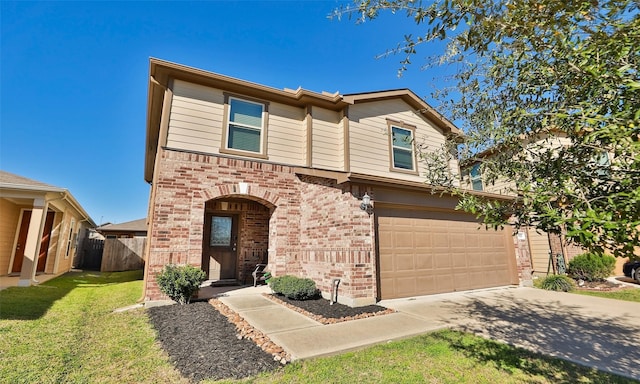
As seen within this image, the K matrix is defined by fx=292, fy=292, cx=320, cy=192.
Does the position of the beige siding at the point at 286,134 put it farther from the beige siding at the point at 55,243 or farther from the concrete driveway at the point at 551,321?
the beige siding at the point at 55,243

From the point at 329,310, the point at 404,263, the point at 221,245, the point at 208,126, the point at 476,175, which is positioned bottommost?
the point at 329,310

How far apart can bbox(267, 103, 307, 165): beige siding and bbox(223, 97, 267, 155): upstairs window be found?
278 mm

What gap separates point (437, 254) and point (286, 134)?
584cm

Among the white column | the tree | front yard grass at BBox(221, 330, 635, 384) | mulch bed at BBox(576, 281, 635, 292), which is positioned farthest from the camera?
mulch bed at BBox(576, 281, 635, 292)

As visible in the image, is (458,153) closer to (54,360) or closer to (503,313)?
(503,313)

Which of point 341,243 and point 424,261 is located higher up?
point 341,243

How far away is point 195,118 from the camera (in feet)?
27.0

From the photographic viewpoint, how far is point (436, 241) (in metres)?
8.19

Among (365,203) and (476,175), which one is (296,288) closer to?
(365,203)

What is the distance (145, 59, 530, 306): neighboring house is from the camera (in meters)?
7.10

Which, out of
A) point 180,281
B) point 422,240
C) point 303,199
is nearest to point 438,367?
point 422,240

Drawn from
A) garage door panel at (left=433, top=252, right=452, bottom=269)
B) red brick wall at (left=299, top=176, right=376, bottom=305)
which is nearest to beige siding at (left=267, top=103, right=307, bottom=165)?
red brick wall at (left=299, top=176, right=376, bottom=305)

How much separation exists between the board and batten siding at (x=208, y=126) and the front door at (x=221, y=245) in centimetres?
272

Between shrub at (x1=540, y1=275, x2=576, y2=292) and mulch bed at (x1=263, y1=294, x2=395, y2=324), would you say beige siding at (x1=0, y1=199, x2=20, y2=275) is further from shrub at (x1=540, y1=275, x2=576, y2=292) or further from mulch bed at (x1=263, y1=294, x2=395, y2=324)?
shrub at (x1=540, y1=275, x2=576, y2=292)
